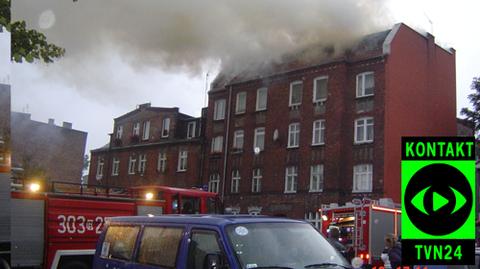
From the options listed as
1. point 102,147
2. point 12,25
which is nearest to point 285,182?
point 102,147

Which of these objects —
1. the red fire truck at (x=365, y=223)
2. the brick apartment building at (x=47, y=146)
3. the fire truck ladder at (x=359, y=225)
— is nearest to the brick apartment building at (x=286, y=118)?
the brick apartment building at (x=47, y=146)

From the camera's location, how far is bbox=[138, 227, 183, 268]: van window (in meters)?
3.27

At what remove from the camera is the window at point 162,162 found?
2.87 metres

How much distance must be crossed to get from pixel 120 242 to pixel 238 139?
1.21 metres

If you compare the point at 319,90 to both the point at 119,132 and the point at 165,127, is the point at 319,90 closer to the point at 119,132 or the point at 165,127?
the point at 165,127

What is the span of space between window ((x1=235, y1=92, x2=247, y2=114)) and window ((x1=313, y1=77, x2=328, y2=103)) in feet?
2.22

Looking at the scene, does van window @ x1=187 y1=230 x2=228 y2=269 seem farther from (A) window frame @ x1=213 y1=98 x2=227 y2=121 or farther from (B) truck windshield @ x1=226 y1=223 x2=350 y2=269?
(A) window frame @ x1=213 y1=98 x2=227 y2=121

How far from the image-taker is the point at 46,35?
2180mm

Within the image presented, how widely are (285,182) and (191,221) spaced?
4.09 ft

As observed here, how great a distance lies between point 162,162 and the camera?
298cm

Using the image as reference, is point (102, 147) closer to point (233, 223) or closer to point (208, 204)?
point (233, 223)

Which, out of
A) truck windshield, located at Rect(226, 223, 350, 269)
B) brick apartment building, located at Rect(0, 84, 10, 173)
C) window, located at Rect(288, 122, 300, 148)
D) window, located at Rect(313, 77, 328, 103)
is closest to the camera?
brick apartment building, located at Rect(0, 84, 10, 173)

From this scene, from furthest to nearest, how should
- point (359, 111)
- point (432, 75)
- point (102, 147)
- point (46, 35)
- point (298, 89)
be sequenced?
1. point (432, 75)
2. point (359, 111)
3. point (298, 89)
4. point (102, 147)
5. point (46, 35)

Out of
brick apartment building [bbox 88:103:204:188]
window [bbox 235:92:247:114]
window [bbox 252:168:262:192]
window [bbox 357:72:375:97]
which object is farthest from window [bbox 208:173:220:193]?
window [bbox 357:72:375:97]
